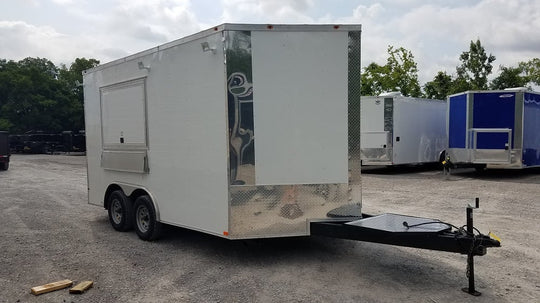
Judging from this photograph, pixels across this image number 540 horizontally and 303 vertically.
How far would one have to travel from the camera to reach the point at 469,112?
14359 mm

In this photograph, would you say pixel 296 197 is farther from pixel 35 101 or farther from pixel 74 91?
pixel 74 91

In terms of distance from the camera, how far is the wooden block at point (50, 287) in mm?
4652

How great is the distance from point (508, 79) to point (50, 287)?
4491 centimetres

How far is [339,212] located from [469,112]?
10918mm

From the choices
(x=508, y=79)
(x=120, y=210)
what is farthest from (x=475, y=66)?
(x=120, y=210)

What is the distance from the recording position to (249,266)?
213 inches

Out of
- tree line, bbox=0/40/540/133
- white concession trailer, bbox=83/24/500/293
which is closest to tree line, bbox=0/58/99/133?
tree line, bbox=0/40/540/133

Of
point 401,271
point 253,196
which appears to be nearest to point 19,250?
point 253,196

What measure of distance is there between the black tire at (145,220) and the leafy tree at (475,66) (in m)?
40.6

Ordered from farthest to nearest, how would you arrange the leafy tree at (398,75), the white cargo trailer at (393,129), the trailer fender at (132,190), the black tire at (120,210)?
the leafy tree at (398,75) → the white cargo trailer at (393,129) → the black tire at (120,210) → the trailer fender at (132,190)

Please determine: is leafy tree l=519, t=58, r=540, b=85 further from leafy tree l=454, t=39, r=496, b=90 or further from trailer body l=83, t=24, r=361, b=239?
trailer body l=83, t=24, r=361, b=239

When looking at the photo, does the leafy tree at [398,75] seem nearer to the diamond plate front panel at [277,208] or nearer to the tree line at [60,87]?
the tree line at [60,87]

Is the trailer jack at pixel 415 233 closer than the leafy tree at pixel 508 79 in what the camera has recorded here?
Yes

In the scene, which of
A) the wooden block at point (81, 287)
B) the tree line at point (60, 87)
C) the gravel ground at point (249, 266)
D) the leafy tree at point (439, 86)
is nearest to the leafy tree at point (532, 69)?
the tree line at point (60, 87)
